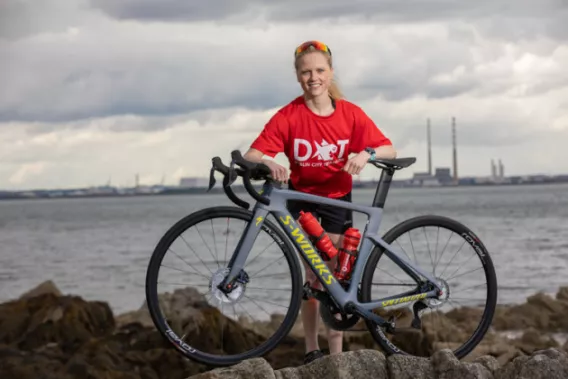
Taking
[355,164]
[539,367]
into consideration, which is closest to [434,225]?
[355,164]

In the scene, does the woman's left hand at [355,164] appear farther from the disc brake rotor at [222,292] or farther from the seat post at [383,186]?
the disc brake rotor at [222,292]

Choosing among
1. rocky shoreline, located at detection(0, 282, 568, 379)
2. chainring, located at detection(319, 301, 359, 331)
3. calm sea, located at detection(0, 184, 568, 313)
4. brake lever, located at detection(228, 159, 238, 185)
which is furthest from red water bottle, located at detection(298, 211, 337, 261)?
calm sea, located at detection(0, 184, 568, 313)

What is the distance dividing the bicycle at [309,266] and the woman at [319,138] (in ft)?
0.38

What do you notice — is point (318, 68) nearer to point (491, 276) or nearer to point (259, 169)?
point (259, 169)

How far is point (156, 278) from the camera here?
5555 millimetres

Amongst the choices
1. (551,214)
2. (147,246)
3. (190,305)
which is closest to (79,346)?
(190,305)

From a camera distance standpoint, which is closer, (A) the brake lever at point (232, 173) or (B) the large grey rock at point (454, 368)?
(A) the brake lever at point (232, 173)

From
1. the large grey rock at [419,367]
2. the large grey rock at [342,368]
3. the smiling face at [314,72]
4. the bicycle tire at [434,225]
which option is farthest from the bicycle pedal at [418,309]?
the smiling face at [314,72]

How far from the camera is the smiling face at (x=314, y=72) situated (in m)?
5.66

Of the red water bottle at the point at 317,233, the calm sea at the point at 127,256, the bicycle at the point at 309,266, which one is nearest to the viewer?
the bicycle at the point at 309,266

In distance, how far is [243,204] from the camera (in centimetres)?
559

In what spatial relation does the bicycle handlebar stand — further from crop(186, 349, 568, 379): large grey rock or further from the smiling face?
crop(186, 349, 568, 379): large grey rock

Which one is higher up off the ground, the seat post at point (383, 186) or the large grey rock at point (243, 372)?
the seat post at point (383, 186)

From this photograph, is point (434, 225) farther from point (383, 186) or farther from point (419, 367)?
point (419, 367)
